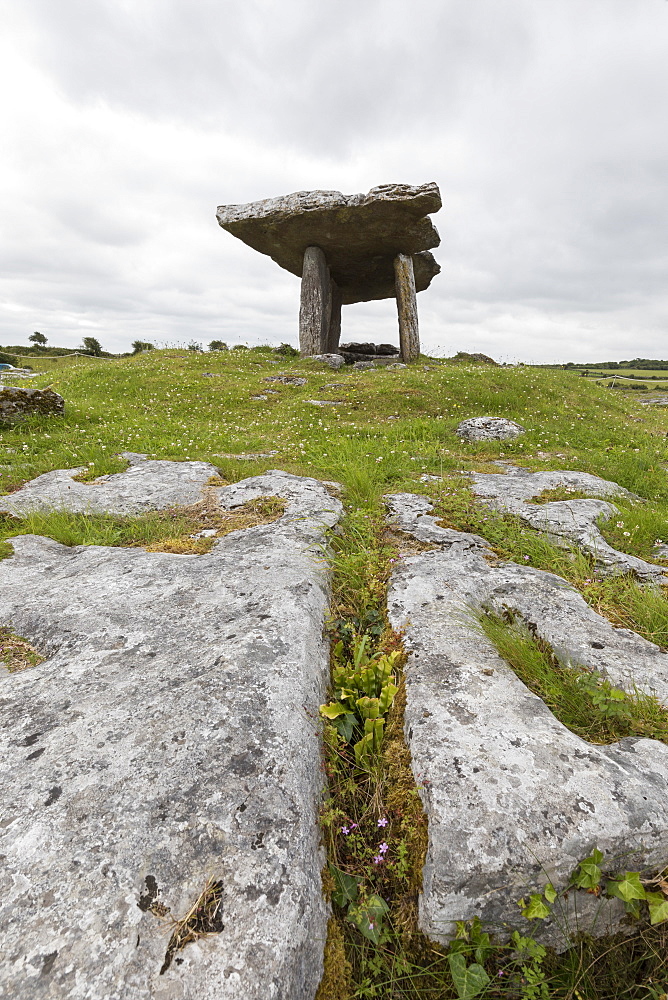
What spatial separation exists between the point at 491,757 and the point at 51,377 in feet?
71.5

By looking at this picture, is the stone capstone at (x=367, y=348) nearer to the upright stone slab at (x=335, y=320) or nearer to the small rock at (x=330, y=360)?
the upright stone slab at (x=335, y=320)

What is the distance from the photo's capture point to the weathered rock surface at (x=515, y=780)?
82.3 inches

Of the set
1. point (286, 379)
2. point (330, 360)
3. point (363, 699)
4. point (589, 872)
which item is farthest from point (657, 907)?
→ point (330, 360)

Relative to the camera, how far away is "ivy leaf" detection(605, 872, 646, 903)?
2029 millimetres

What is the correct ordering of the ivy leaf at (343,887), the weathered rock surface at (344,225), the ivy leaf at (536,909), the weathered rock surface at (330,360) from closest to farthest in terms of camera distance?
the ivy leaf at (536,909)
the ivy leaf at (343,887)
the weathered rock surface at (344,225)
the weathered rock surface at (330,360)

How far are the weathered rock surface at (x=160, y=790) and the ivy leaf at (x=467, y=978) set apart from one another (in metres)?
0.58

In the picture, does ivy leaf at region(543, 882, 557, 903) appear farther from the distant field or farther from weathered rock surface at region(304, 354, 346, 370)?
the distant field

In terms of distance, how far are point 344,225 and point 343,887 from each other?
22.3 meters

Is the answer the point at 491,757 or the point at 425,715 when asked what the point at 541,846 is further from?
the point at 425,715

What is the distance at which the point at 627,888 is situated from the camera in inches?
80.6

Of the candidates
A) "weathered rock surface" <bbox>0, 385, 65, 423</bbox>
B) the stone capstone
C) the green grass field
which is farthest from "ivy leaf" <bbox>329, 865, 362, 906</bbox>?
the stone capstone

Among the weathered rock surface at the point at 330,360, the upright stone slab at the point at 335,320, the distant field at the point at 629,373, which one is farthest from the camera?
the distant field at the point at 629,373

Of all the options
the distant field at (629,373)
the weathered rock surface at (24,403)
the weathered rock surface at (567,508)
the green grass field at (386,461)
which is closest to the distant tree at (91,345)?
the green grass field at (386,461)

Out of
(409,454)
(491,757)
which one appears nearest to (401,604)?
(491,757)
